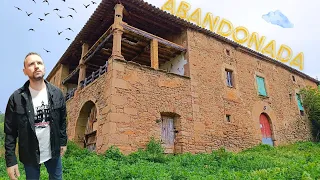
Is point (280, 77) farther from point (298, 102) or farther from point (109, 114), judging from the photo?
point (109, 114)

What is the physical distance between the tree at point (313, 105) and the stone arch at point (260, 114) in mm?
4948

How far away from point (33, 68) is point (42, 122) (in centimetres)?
57

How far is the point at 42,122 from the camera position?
2.64 metres

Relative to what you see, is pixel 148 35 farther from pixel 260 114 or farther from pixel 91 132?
pixel 260 114

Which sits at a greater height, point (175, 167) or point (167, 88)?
point (167, 88)

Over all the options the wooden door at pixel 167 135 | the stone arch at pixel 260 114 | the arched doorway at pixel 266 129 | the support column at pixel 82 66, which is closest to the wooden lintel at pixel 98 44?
the support column at pixel 82 66

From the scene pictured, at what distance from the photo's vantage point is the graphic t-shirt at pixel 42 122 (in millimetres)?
2586

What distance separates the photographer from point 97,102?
36.7 ft

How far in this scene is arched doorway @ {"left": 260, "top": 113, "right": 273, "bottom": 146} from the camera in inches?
603

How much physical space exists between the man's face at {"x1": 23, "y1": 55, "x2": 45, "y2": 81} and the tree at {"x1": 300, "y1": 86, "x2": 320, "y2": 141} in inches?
813

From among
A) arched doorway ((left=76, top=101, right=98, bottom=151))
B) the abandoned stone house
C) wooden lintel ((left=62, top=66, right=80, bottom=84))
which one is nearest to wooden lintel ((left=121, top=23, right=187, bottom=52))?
the abandoned stone house

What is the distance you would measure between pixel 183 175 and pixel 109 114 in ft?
15.5

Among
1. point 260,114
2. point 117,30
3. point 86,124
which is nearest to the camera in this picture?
point 117,30

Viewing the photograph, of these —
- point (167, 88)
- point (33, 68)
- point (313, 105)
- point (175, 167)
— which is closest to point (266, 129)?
point (313, 105)
